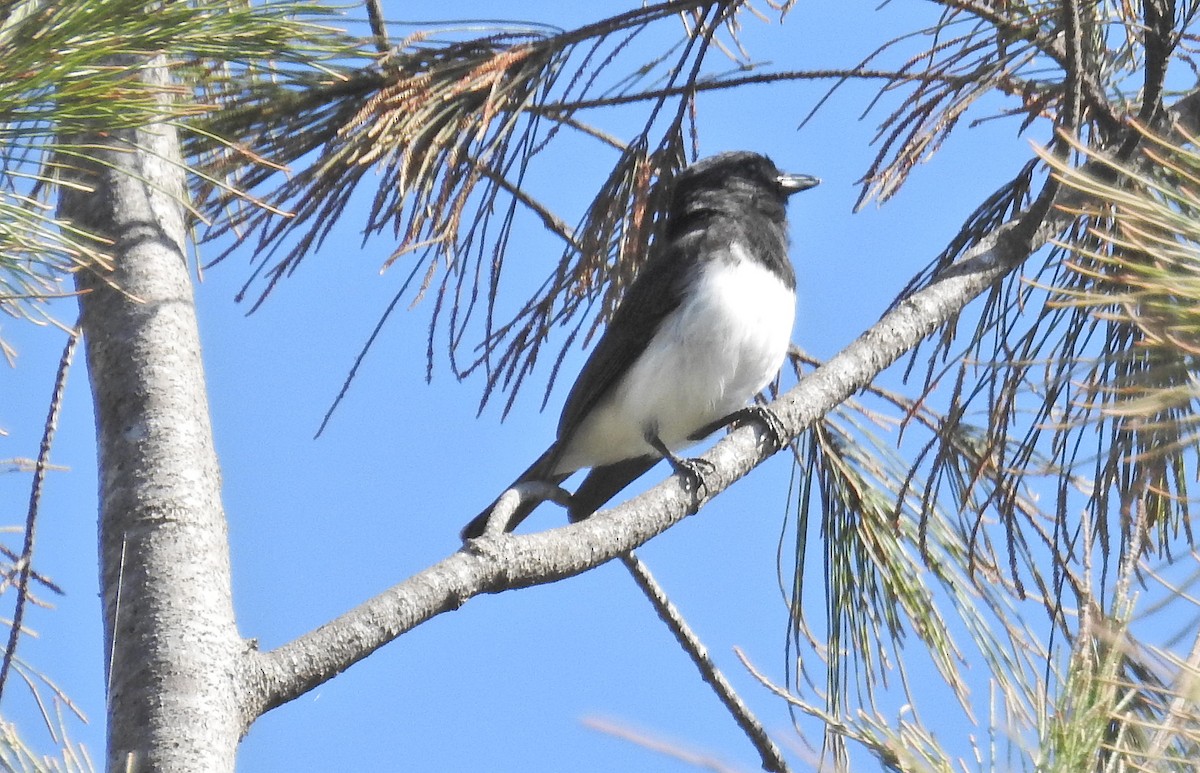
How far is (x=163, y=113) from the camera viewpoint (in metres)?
1.93

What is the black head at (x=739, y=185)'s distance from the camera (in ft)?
13.0

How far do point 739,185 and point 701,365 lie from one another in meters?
0.71

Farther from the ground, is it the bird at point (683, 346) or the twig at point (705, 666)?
the bird at point (683, 346)

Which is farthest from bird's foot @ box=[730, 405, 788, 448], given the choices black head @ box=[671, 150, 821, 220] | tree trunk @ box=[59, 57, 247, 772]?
black head @ box=[671, 150, 821, 220]

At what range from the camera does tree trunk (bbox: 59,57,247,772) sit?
67.6 inches

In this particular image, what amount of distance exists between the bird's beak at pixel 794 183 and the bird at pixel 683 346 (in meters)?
0.12

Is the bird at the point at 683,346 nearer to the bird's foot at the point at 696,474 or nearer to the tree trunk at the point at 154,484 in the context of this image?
the bird's foot at the point at 696,474

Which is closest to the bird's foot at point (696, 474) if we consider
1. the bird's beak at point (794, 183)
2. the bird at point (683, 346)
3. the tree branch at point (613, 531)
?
the tree branch at point (613, 531)

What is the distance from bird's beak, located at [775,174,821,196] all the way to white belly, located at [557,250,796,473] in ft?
1.77

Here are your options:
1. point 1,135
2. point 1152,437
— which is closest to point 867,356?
point 1152,437

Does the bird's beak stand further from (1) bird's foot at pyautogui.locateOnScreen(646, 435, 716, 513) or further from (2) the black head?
(1) bird's foot at pyautogui.locateOnScreen(646, 435, 716, 513)

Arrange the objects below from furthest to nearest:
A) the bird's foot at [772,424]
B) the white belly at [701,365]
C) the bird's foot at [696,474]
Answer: the white belly at [701,365] → the bird's foot at [772,424] → the bird's foot at [696,474]

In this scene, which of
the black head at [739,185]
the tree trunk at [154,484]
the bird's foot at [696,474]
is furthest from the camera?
the black head at [739,185]

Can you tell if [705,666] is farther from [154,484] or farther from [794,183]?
[794,183]
